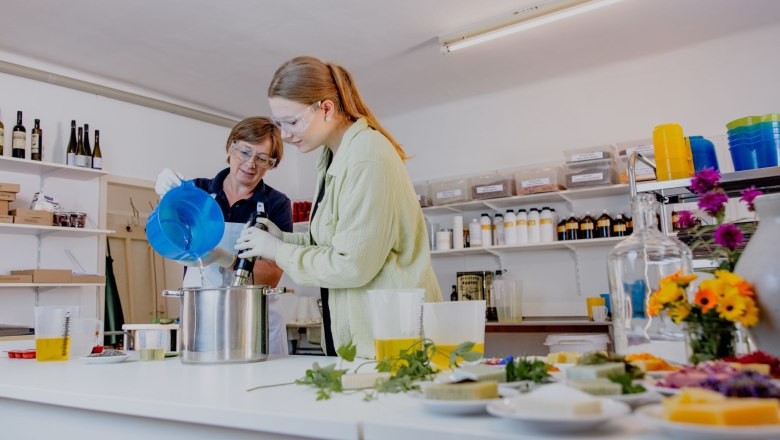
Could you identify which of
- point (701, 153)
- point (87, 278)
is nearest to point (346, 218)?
point (701, 153)

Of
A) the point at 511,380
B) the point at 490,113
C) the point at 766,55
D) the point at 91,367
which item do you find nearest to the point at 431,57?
the point at 490,113

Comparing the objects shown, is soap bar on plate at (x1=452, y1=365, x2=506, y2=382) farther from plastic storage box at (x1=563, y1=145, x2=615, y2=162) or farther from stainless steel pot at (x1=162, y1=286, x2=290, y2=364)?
plastic storage box at (x1=563, y1=145, x2=615, y2=162)

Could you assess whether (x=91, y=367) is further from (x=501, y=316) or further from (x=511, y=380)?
(x=501, y=316)

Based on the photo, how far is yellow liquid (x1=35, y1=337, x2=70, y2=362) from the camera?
1.59 m

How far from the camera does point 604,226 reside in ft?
13.8

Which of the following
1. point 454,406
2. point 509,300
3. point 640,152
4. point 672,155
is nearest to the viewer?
point 454,406

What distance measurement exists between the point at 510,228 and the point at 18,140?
3.44 metres

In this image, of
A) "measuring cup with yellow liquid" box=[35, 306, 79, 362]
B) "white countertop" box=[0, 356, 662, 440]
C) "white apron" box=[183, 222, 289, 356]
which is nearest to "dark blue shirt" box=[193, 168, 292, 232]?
"white apron" box=[183, 222, 289, 356]

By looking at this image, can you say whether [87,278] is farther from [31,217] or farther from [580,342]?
[580,342]

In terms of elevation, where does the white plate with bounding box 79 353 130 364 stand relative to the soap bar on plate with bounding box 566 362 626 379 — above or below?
below

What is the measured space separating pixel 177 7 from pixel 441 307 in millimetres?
3106

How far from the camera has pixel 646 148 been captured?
4035 mm

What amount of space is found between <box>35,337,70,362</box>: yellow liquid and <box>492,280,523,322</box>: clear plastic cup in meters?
3.23

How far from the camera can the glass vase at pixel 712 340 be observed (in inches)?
33.7
